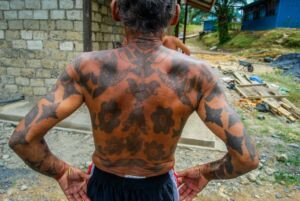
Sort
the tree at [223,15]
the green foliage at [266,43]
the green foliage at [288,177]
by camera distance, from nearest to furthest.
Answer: the green foliage at [288,177]
the green foliage at [266,43]
the tree at [223,15]

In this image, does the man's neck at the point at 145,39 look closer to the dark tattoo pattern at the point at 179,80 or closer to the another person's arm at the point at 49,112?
the dark tattoo pattern at the point at 179,80

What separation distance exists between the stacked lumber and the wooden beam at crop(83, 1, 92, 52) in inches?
186

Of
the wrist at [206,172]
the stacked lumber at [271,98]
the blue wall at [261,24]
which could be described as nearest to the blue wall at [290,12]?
the blue wall at [261,24]

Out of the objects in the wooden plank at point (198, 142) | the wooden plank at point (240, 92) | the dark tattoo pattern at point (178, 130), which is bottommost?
the wooden plank at point (198, 142)

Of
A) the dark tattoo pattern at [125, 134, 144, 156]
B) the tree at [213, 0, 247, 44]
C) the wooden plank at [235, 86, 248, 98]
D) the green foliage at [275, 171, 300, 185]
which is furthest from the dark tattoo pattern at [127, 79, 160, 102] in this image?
the tree at [213, 0, 247, 44]

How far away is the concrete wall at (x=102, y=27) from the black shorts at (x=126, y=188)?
15.5 ft

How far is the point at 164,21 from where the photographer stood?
1230 mm

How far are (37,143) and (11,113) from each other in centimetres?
464

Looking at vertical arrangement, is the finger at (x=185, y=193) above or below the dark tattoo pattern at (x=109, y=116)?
below

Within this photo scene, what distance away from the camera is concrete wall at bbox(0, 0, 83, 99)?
563 centimetres

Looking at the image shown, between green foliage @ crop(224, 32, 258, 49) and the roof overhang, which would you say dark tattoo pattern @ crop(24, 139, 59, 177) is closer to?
the roof overhang

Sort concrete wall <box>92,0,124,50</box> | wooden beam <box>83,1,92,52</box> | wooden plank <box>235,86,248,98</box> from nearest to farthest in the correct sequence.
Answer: wooden beam <box>83,1,92,52</box>
concrete wall <box>92,0,124,50</box>
wooden plank <box>235,86,248,98</box>

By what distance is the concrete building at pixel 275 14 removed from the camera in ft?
67.3

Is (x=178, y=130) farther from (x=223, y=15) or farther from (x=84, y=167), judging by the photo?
(x=223, y=15)
